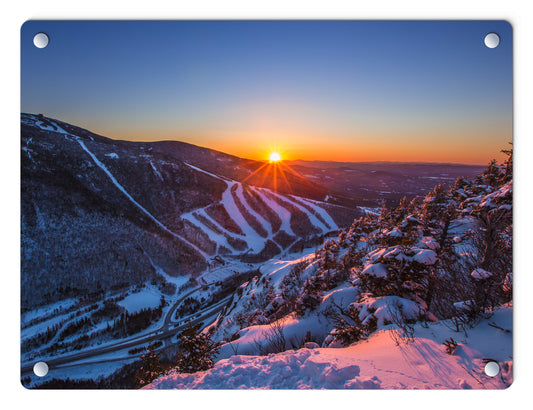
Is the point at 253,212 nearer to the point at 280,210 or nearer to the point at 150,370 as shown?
the point at 280,210

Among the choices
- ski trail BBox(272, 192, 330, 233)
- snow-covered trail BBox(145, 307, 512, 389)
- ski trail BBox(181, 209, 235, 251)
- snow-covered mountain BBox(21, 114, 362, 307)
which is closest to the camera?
snow-covered trail BBox(145, 307, 512, 389)

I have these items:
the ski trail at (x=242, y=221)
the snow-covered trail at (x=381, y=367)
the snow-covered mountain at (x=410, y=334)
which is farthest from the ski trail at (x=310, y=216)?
the snow-covered trail at (x=381, y=367)

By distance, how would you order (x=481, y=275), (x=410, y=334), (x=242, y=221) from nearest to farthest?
(x=481, y=275), (x=410, y=334), (x=242, y=221)

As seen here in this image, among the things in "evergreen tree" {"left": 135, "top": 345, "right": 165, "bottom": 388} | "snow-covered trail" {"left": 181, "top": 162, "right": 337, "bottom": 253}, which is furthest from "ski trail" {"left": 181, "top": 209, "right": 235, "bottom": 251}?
"evergreen tree" {"left": 135, "top": 345, "right": 165, "bottom": 388}

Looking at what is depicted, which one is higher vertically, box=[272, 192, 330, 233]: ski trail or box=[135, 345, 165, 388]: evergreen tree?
box=[272, 192, 330, 233]: ski trail

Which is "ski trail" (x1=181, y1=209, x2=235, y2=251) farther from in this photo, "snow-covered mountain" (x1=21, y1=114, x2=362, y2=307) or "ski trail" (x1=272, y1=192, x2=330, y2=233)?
"ski trail" (x1=272, y1=192, x2=330, y2=233)

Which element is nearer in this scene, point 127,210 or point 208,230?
point 127,210

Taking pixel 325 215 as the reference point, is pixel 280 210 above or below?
above

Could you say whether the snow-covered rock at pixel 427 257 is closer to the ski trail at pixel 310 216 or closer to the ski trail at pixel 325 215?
the ski trail at pixel 310 216

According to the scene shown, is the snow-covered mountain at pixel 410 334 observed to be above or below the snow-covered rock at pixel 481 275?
below

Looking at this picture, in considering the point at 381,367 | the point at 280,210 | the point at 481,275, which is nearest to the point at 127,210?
the point at 381,367

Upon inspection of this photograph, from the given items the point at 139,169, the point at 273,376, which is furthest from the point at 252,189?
the point at 273,376
